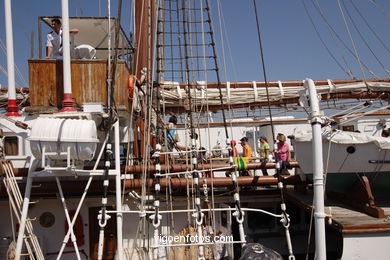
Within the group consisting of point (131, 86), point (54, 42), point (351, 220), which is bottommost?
point (351, 220)

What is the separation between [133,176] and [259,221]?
3.40 metres

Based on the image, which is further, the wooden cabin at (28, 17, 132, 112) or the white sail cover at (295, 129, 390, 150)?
the white sail cover at (295, 129, 390, 150)

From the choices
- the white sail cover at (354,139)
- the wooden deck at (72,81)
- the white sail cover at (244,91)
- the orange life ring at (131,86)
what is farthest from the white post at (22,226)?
the white sail cover at (354,139)

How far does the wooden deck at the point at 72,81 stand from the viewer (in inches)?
221

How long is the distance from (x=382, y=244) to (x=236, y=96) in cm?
527

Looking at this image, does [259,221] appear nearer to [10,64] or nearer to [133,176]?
[133,176]

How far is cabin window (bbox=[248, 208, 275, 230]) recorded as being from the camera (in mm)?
8156

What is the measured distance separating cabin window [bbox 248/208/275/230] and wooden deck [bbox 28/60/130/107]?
4.67 metres

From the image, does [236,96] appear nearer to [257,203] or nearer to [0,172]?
[257,203]

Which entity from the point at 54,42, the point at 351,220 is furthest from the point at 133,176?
the point at 351,220

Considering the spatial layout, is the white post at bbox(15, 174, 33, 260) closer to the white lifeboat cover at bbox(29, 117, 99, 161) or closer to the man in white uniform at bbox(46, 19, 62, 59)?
the white lifeboat cover at bbox(29, 117, 99, 161)

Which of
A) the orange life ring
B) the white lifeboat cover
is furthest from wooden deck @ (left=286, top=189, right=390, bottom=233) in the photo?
the orange life ring

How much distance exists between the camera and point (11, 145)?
7.30 meters

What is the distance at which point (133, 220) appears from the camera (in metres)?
6.96
